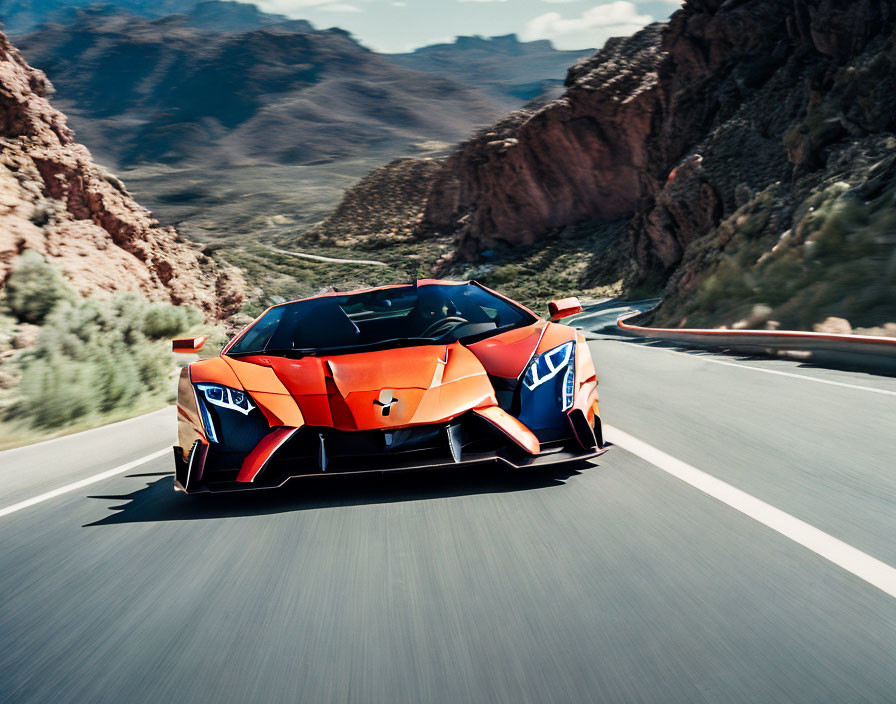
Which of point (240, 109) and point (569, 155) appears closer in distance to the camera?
point (240, 109)

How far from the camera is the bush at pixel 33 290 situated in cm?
1309

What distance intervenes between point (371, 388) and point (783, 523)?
2.06m

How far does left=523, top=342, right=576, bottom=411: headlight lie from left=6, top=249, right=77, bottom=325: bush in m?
11.0

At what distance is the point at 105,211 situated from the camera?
20.5 meters

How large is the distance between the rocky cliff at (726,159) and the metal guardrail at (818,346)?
1.84 metres

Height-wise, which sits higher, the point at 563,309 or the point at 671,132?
the point at 671,132

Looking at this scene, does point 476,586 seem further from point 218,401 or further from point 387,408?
point 218,401

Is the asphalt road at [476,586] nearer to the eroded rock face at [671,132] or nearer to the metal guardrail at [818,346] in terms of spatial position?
the metal guardrail at [818,346]

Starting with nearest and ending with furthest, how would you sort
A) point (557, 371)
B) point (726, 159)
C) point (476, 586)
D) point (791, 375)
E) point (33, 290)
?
1. point (476, 586)
2. point (557, 371)
3. point (791, 375)
4. point (33, 290)
5. point (726, 159)

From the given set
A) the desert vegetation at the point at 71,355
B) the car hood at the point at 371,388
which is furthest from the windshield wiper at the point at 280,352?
the desert vegetation at the point at 71,355

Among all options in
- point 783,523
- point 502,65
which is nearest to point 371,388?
point 783,523

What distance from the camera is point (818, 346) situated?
35.8 feet

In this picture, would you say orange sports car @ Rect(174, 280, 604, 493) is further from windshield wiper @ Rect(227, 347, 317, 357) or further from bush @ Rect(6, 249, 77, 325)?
bush @ Rect(6, 249, 77, 325)

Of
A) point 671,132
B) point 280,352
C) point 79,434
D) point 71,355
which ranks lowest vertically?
point 79,434
